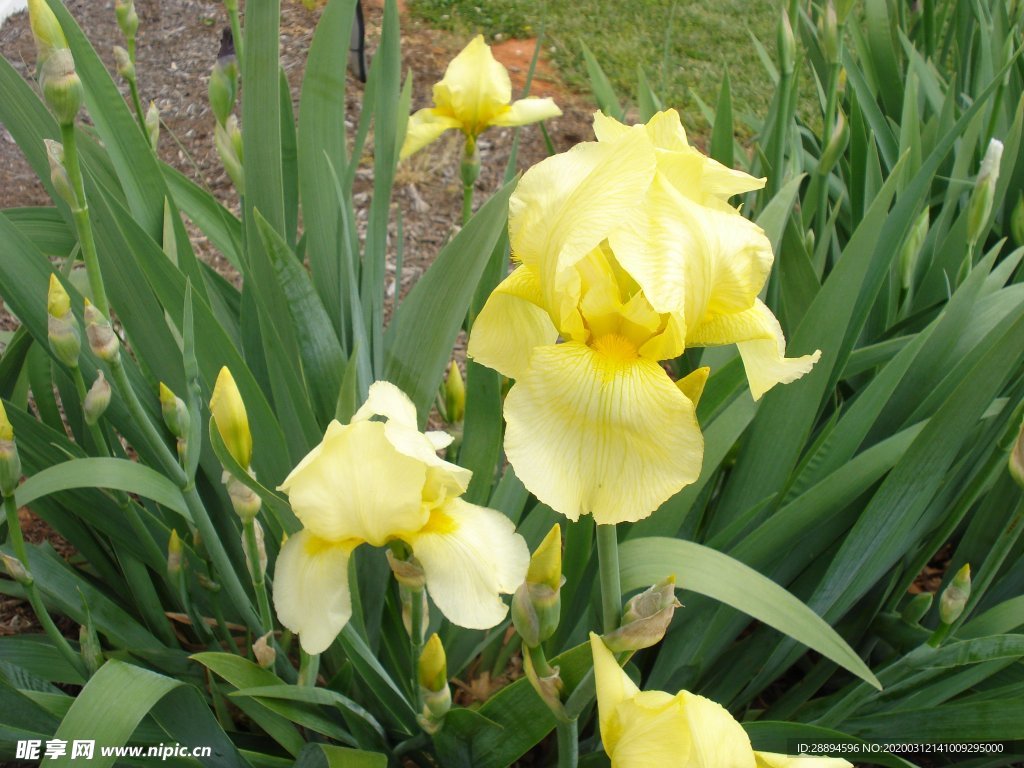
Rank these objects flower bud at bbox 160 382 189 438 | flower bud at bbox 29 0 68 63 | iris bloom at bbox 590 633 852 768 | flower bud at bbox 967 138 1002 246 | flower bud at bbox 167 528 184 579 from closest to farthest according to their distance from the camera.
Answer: iris bloom at bbox 590 633 852 768 → flower bud at bbox 29 0 68 63 → flower bud at bbox 160 382 189 438 → flower bud at bbox 167 528 184 579 → flower bud at bbox 967 138 1002 246

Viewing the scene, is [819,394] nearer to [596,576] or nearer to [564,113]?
[596,576]

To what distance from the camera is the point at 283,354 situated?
1.34 m

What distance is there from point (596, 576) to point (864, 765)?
0.64 meters

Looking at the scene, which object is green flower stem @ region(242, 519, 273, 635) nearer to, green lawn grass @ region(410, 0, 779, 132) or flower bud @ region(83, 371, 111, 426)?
flower bud @ region(83, 371, 111, 426)

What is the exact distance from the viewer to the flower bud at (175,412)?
109 cm

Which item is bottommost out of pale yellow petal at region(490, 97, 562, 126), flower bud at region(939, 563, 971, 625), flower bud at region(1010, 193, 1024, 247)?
flower bud at region(939, 563, 971, 625)

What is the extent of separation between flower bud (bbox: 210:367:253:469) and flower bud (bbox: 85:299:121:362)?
→ 20cm

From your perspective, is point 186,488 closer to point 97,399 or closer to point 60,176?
point 97,399

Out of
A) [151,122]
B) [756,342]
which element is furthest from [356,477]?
[151,122]

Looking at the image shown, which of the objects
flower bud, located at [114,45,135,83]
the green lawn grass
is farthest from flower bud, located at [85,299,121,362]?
the green lawn grass

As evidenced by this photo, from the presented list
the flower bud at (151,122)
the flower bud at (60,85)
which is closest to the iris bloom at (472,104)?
the flower bud at (151,122)

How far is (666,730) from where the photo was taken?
0.75m

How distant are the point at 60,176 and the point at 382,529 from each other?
573 millimetres

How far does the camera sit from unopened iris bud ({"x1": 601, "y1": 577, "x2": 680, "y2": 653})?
32.9 inches
